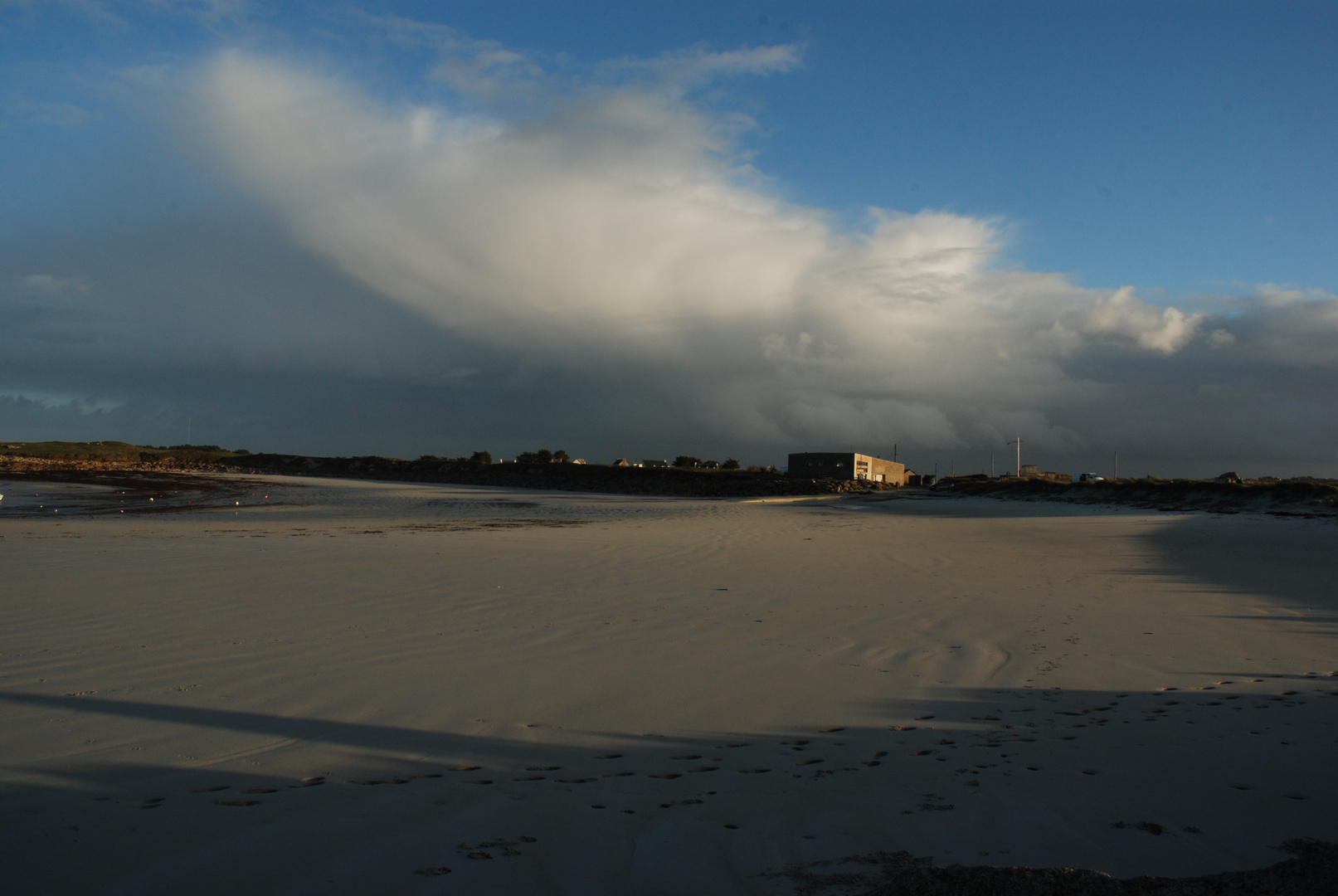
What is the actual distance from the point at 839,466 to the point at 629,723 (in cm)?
7451

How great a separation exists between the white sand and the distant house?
65494 millimetres

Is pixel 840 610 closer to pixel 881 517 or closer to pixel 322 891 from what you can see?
pixel 322 891

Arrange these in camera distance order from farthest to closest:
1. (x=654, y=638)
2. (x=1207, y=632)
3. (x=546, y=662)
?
(x=1207, y=632) → (x=654, y=638) → (x=546, y=662)

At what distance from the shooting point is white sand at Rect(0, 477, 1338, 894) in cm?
277

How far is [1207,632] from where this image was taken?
707 cm

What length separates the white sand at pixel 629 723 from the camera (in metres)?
2.77

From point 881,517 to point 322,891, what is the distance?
2463cm

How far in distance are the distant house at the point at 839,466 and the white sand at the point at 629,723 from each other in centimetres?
6549

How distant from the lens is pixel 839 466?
76.6 meters

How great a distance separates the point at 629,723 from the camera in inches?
171

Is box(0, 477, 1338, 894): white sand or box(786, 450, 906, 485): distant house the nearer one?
box(0, 477, 1338, 894): white sand

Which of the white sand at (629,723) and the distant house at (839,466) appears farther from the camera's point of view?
the distant house at (839,466)

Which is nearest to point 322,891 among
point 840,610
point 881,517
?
point 840,610

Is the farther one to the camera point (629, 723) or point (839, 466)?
point (839, 466)
